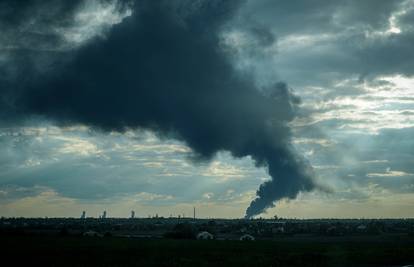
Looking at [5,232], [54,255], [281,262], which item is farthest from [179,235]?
[281,262]

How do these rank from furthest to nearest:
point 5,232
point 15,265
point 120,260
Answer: point 5,232, point 120,260, point 15,265

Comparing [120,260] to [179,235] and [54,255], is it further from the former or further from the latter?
[179,235]

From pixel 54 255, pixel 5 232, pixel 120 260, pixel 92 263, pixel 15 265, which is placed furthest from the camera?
pixel 5 232

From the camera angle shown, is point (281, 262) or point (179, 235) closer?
point (281, 262)

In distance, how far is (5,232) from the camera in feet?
433

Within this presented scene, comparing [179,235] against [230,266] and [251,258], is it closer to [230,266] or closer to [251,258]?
[251,258]

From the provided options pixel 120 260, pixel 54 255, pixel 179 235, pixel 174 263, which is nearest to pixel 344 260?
pixel 174 263

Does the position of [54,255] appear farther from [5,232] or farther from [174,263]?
[5,232]

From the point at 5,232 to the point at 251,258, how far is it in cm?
9133

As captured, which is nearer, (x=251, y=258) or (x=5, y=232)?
(x=251, y=258)

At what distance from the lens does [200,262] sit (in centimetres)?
6194

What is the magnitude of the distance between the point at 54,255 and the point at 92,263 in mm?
12740

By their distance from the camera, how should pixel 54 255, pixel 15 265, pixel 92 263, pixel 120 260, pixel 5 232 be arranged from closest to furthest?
pixel 15 265
pixel 92 263
pixel 120 260
pixel 54 255
pixel 5 232

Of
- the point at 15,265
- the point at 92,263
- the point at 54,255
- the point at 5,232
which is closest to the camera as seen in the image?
the point at 15,265
